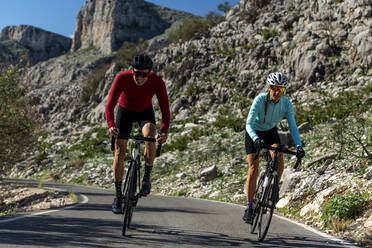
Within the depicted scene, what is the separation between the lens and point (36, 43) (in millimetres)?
110438

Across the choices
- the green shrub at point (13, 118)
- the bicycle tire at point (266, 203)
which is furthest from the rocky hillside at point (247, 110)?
the bicycle tire at point (266, 203)

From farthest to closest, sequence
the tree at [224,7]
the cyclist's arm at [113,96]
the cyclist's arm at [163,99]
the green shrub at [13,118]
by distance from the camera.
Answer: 1. the tree at [224,7]
2. the green shrub at [13,118]
3. the cyclist's arm at [163,99]
4. the cyclist's arm at [113,96]

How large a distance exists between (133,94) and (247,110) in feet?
70.7

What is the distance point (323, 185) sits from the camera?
8508 millimetres

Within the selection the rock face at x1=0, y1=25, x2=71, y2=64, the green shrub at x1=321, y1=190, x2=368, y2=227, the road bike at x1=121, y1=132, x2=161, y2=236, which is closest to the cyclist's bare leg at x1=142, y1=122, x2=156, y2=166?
the road bike at x1=121, y1=132, x2=161, y2=236

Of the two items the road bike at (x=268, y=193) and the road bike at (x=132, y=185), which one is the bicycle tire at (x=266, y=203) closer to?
the road bike at (x=268, y=193)

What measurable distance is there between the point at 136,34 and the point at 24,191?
8262 centimetres

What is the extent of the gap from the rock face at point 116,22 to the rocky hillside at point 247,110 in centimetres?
4457

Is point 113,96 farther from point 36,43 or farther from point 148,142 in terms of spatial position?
point 36,43

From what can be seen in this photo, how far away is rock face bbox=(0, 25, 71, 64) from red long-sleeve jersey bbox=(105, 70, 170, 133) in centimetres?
10834

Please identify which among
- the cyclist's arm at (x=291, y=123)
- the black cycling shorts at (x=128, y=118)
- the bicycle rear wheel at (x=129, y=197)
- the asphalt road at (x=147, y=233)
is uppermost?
the cyclist's arm at (x=291, y=123)

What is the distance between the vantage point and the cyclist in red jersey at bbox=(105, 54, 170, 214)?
531 cm

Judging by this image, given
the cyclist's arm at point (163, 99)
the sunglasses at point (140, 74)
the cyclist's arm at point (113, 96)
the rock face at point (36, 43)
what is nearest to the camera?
the sunglasses at point (140, 74)

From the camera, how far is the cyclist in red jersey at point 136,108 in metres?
5.31
